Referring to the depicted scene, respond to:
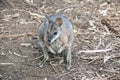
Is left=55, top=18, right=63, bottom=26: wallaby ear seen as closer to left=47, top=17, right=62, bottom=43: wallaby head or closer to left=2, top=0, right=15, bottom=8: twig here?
left=47, top=17, right=62, bottom=43: wallaby head

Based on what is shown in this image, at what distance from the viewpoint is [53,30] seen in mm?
4648

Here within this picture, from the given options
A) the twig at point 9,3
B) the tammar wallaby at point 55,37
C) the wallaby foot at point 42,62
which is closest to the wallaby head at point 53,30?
the tammar wallaby at point 55,37

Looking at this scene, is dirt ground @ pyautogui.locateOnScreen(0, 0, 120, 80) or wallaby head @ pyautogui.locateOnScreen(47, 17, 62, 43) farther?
dirt ground @ pyautogui.locateOnScreen(0, 0, 120, 80)

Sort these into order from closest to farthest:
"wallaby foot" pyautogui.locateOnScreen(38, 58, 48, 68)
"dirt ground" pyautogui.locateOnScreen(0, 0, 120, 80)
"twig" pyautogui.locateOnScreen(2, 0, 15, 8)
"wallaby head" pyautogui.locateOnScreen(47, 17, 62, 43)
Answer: "wallaby head" pyautogui.locateOnScreen(47, 17, 62, 43)
"dirt ground" pyautogui.locateOnScreen(0, 0, 120, 80)
"wallaby foot" pyautogui.locateOnScreen(38, 58, 48, 68)
"twig" pyautogui.locateOnScreen(2, 0, 15, 8)

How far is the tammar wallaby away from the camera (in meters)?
4.66

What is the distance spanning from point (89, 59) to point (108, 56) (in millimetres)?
297

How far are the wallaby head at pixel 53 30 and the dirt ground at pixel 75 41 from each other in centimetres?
49

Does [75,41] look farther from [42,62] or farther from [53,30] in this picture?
[53,30]

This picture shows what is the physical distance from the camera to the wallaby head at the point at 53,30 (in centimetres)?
463

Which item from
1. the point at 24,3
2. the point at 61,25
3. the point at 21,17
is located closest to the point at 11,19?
the point at 21,17

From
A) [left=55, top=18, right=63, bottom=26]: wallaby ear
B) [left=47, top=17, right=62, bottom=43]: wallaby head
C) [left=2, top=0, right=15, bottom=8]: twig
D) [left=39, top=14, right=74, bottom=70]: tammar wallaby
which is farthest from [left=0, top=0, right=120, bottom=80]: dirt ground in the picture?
[left=55, top=18, right=63, bottom=26]: wallaby ear

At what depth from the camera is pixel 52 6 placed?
690 centimetres

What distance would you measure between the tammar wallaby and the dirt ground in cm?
19

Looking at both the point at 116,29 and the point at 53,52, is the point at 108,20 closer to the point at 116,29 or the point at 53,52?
the point at 116,29
